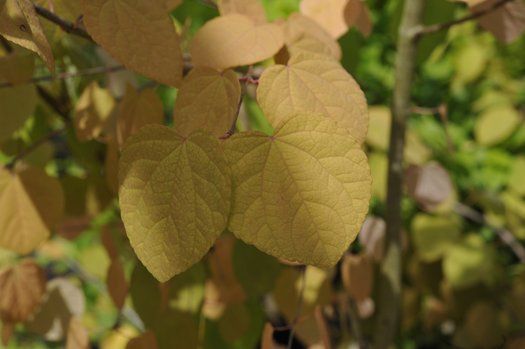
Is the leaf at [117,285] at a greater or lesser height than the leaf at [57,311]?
greater

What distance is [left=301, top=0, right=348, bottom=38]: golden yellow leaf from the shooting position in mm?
586

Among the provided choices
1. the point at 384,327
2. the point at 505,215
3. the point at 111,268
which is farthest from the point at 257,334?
the point at 505,215

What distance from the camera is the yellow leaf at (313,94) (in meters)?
0.43

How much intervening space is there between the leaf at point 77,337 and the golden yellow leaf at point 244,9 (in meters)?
0.42

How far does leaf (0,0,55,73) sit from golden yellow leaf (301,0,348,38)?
0.30 metres

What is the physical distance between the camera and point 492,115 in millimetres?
1396

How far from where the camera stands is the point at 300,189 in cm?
40

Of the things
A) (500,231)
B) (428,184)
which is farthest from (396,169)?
(500,231)

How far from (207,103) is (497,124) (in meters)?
1.13

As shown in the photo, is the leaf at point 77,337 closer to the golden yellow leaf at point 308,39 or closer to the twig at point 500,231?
the golden yellow leaf at point 308,39

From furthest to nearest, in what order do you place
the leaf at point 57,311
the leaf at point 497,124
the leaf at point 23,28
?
the leaf at point 497,124, the leaf at point 57,311, the leaf at point 23,28

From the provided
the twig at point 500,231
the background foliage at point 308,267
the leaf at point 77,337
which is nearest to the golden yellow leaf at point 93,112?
the background foliage at point 308,267

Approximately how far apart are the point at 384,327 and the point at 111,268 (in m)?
0.44

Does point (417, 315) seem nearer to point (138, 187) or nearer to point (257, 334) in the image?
point (257, 334)
